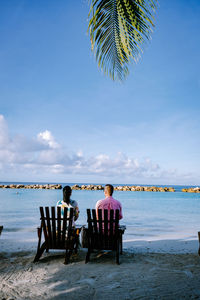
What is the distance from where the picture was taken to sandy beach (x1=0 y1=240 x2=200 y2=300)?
342 centimetres

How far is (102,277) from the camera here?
4035mm

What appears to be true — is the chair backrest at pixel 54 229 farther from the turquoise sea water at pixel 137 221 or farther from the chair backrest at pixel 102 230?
the turquoise sea water at pixel 137 221

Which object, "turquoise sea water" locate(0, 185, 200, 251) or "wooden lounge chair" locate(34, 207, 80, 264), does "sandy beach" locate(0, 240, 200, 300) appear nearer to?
"wooden lounge chair" locate(34, 207, 80, 264)

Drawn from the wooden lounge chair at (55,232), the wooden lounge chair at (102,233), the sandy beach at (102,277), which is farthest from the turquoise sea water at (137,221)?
the wooden lounge chair at (102,233)

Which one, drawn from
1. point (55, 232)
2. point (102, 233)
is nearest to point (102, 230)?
point (102, 233)

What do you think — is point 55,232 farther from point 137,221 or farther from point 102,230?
point 137,221

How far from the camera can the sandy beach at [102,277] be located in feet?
A: 11.2

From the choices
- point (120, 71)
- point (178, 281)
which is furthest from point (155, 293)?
point (120, 71)

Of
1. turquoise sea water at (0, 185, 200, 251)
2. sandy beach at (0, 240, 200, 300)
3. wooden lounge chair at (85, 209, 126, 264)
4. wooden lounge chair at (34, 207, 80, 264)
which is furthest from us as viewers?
turquoise sea water at (0, 185, 200, 251)

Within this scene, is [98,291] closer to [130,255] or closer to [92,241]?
[92,241]

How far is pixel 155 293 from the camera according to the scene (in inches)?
134

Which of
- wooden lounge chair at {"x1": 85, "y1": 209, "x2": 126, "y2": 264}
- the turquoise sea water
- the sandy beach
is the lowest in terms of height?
the turquoise sea water

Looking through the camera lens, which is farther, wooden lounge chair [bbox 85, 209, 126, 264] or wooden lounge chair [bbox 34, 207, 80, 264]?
wooden lounge chair [bbox 34, 207, 80, 264]

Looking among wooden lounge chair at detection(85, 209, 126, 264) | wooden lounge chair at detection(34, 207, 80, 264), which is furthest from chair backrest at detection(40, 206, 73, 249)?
wooden lounge chair at detection(85, 209, 126, 264)
